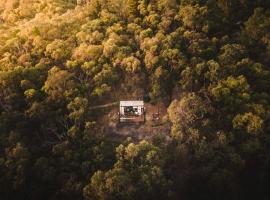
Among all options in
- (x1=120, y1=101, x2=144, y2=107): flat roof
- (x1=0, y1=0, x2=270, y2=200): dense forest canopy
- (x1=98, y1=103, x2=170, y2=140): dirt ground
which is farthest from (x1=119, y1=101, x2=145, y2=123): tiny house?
(x1=0, y1=0, x2=270, y2=200): dense forest canopy

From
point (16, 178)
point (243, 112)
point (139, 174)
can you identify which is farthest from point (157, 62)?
point (16, 178)

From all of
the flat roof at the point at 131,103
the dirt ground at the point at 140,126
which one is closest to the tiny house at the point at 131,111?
the flat roof at the point at 131,103

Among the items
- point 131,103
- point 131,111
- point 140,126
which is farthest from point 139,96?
point 140,126

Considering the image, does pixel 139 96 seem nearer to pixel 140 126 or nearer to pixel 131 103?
pixel 131 103

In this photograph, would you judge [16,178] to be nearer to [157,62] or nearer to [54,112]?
[54,112]

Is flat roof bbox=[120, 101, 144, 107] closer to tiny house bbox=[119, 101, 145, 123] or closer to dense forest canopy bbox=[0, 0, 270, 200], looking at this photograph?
tiny house bbox=[119, 101, 145, 123]

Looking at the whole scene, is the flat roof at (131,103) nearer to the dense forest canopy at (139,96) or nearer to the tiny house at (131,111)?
the tiny house at (131,111)
